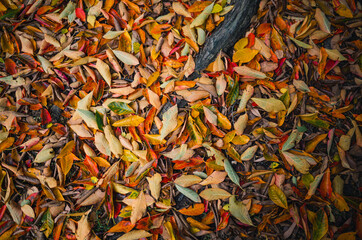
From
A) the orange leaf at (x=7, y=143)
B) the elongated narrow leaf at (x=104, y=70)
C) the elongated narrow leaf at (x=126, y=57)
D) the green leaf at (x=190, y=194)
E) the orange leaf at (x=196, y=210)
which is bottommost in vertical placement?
the orange leaf at (x=196, y=210)

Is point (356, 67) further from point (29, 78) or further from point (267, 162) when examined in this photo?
point (29, 78)

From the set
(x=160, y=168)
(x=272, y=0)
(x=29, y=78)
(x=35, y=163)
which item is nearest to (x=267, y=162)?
(x=160, y=168)

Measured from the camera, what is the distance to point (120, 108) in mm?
1160

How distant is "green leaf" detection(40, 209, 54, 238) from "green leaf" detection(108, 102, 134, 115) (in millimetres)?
666

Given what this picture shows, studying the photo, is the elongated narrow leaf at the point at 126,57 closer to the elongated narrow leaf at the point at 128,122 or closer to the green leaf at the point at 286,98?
the elongated narrow leaf at the point at 128,122

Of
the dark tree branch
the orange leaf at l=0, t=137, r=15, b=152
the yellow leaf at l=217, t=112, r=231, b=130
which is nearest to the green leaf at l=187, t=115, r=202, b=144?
the yellow leaf at l=217, t=112, r=231, b=130

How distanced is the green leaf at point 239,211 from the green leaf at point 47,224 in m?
0.96

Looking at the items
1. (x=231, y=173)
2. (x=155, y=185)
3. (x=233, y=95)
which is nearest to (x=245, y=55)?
(x=233, y=95)

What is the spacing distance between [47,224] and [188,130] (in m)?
0.91

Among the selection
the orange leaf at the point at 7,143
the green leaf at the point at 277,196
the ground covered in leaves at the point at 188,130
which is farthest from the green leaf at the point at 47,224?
the green leaf at the point at 277,196

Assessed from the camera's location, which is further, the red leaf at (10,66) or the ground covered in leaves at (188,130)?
the red leaf at (10,66)

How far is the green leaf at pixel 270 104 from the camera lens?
1136mm

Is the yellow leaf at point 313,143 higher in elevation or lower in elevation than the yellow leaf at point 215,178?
higher

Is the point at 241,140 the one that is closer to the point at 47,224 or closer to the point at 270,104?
the point at 270,104
